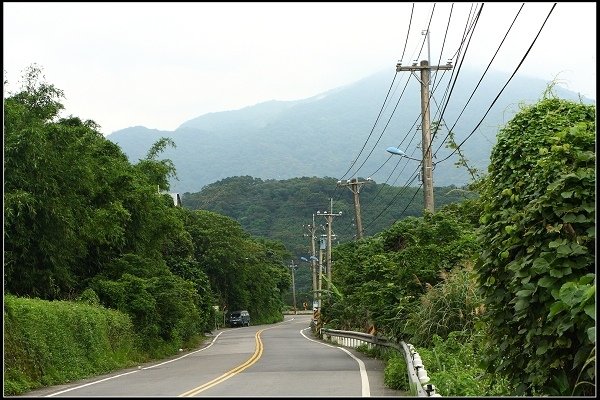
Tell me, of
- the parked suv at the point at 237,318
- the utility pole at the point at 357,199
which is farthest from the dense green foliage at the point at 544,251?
the parked suv at the point at 237,318

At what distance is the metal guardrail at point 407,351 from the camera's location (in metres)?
11.4

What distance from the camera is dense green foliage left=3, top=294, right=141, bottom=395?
60.5 feet

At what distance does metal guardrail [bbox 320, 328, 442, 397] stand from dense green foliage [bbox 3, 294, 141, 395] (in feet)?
26.5

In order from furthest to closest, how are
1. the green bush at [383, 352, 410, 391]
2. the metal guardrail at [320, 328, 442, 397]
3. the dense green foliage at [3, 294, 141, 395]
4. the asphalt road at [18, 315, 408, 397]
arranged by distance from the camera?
the dense green foliage at [3, 294, 141, 395] < the green bush at [383, 352, 410, 391] < the asphalt road at [18, 315, 408, 397] < the metal guardrail at [320, 328, 442, 397]

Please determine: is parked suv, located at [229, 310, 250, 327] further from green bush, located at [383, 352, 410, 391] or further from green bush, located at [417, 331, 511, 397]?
green bush, located at [383, 352, 410, 391]

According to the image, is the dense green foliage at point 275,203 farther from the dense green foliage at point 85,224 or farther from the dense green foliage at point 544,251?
the dense green foliage at point 544,251

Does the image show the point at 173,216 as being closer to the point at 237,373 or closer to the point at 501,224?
the point at 237,373

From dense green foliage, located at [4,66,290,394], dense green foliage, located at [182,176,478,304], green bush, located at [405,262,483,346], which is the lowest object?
green bush, located at [405,262,483,346]

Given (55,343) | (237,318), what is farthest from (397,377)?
(237,318)

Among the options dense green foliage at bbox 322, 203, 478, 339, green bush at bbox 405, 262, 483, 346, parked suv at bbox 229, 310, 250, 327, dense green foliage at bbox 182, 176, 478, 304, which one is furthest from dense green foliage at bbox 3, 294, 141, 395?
dense green foliage at bbox 182, 176, 478, 304

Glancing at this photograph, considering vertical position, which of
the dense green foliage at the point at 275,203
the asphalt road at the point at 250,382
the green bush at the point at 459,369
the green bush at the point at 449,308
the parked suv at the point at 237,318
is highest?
the dense green foliage at the point at 275,203

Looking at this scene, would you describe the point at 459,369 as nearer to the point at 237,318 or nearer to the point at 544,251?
A: the point at 544,251

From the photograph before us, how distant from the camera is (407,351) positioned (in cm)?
1692

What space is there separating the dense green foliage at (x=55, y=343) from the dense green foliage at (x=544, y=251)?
10.7 meters
